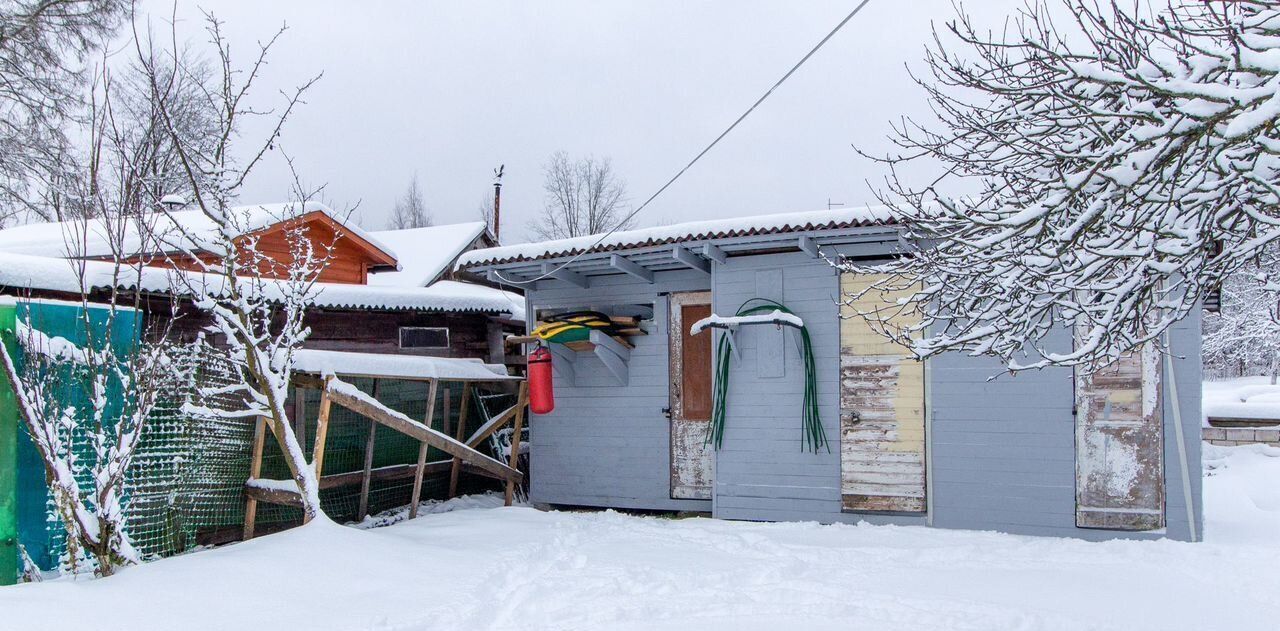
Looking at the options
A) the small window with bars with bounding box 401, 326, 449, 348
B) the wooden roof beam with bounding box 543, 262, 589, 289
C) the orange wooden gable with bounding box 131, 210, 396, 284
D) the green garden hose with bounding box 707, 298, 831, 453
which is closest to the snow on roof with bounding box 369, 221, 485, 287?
the orange wooden gable with bounding box 131, 210, 396, 284

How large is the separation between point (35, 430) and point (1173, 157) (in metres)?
5.67

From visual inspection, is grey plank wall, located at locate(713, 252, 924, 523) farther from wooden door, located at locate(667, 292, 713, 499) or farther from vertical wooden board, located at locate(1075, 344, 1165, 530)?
vertical wooden board, located at locate(1075, 344, 1165, 530)

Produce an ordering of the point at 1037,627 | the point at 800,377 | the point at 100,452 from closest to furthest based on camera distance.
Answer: the point at 1037,627 → the point at 100,452 → the point at 800,377

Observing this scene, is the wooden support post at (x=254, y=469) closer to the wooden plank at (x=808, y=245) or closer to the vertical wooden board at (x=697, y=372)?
the vertical wooden board at (x=697, y=372)

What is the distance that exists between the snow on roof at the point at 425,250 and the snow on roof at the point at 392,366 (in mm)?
7940

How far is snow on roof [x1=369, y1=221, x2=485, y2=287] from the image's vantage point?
1753 centimetres

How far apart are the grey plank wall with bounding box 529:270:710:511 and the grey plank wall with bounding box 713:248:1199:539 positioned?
0.79m

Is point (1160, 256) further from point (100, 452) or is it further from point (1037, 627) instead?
point (100, 452)

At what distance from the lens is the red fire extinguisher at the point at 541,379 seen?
334 inches

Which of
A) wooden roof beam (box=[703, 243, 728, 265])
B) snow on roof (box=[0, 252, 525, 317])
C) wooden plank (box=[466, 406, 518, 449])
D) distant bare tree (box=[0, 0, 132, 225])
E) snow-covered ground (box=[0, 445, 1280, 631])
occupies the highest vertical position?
distant bare tree (box=[0, 0, 132, 225])

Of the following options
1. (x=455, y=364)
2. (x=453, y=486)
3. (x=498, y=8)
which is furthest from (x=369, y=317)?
(x=498, y=8)

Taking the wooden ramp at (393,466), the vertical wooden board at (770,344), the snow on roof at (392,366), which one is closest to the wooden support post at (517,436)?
the wooden ramp at (393,466)

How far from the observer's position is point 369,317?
10.1 meters

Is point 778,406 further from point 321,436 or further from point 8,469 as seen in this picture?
point 8,469
